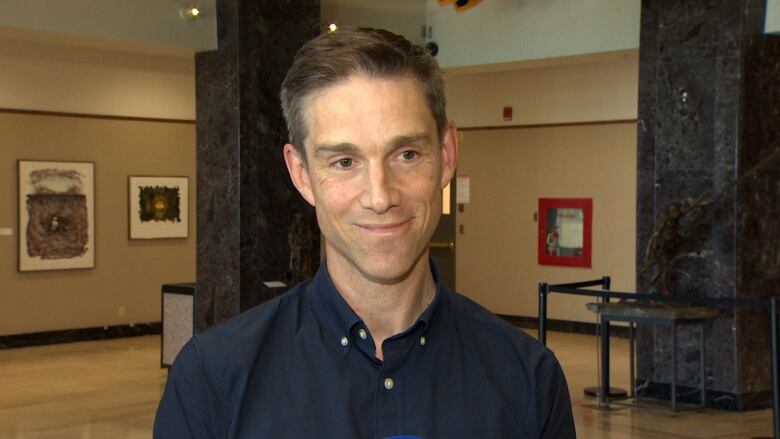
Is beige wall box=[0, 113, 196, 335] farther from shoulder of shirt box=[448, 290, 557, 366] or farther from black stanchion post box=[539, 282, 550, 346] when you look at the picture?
shoulder of shirt box=[448, 290, 557, 366]

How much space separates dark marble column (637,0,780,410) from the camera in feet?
34.7

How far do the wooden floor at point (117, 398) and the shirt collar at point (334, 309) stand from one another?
25.8 feet

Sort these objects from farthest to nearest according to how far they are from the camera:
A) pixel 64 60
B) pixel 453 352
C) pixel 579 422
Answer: pixel 64 60 < pixel 579 422 < pixel 453 352

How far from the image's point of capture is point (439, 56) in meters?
14.4

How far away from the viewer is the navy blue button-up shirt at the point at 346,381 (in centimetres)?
187

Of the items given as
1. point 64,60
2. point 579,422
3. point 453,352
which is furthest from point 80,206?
point 453,352

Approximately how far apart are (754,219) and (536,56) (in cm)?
362

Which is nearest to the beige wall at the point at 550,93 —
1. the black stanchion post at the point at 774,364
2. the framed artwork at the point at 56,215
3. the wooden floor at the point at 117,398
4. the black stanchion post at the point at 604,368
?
the wooden floor at the point at 117,398

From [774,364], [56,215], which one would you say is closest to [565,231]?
[56,215]

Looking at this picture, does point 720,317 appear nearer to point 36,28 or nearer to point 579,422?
point 579,422

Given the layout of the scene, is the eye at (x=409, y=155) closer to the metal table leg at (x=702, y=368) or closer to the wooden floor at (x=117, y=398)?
the wooden floor at (x=117, y=398)

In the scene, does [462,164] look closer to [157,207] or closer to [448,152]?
[157,207]

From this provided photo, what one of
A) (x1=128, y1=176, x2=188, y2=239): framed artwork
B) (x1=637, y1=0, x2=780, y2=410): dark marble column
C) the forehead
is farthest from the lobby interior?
the forehead

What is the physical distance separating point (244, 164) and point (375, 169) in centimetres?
995
